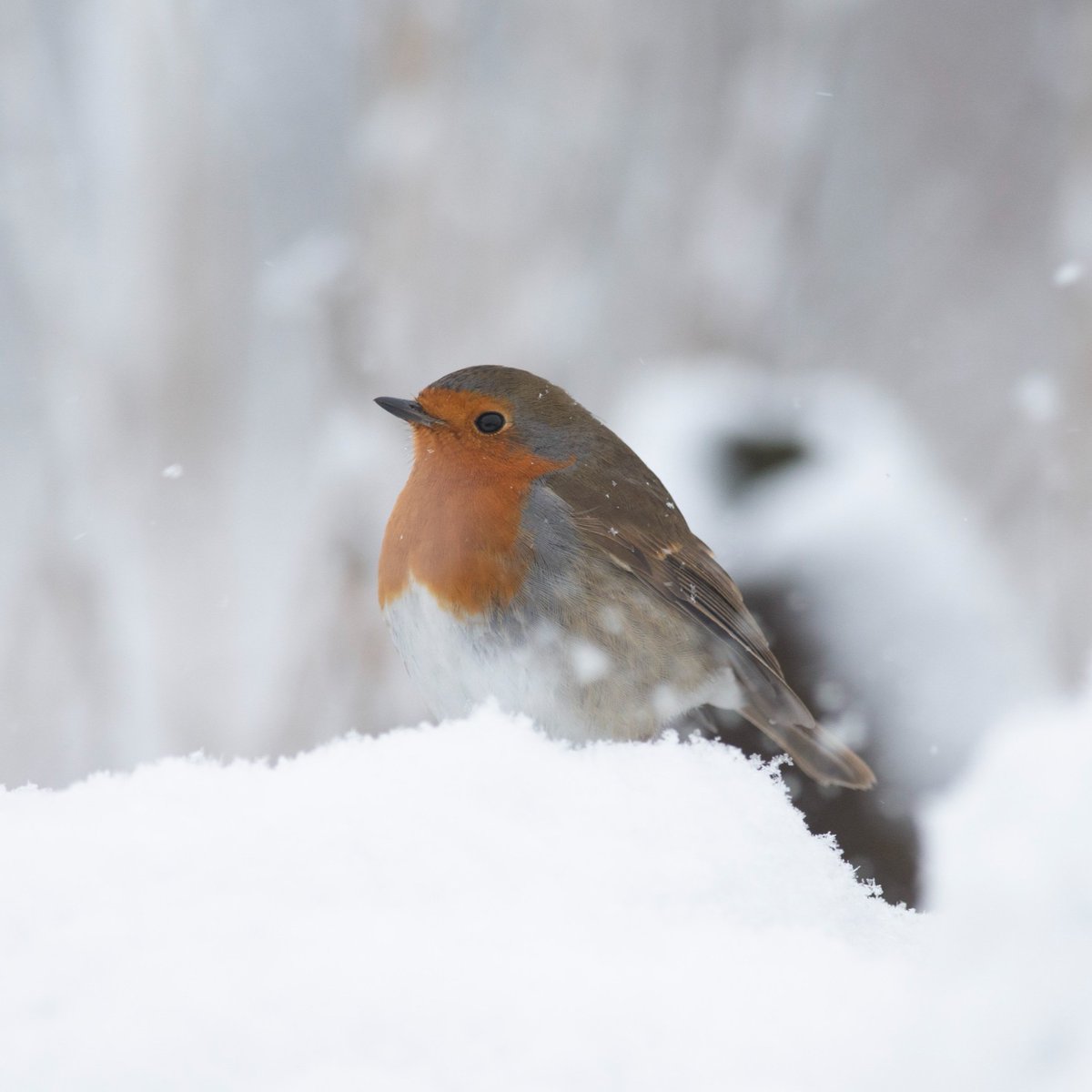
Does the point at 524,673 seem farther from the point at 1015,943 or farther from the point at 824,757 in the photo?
the point at 1015,943

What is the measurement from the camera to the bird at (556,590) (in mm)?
2387

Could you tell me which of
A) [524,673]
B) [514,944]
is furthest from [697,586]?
[514,944]

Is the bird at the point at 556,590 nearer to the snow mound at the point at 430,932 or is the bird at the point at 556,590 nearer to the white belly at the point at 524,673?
the white belly at the point at 524,673

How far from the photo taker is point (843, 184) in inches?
140

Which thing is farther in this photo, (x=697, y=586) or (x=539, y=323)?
(x=539, y=323)

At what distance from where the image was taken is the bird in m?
2.39

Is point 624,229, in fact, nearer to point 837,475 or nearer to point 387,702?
point 837,475

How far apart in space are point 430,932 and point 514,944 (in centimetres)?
7

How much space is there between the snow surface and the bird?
3.69 ft

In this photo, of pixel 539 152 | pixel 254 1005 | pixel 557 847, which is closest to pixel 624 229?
pixel 539 152

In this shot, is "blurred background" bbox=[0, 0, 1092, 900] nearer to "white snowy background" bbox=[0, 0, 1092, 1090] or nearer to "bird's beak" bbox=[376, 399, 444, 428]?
"white snowy background" bbox=[0, 0, 1092, 1090]

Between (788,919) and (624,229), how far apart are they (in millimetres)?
2481

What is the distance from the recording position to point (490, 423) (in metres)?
2.58

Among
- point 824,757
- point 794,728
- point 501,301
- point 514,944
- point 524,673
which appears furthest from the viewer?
point 501,301
